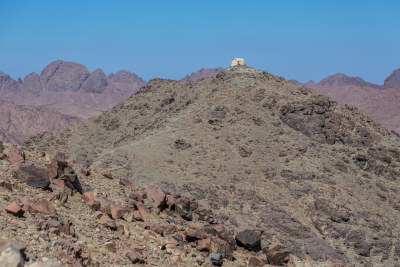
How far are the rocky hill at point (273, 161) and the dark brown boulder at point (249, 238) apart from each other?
1330 cm

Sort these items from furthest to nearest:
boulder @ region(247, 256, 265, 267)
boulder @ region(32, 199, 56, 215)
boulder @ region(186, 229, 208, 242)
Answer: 1. boulder @ region(247, 256, 265, 267)
2. boulder @ region(186, 229, 208, 242)
3. boulder @ region(32, 199, 56, 215)

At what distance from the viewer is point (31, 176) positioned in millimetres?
15773

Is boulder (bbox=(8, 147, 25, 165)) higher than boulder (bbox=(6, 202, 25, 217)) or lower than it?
higher

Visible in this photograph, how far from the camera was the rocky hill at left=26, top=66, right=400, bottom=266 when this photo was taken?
40.4m

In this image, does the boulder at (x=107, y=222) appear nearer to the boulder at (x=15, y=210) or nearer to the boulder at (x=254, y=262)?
the boulder at (x=15, y=210)

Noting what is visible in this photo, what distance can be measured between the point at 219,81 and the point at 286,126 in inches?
541

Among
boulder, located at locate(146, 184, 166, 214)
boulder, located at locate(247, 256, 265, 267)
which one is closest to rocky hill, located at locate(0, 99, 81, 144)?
boulder, located at locate(146, 184, 166, 214)

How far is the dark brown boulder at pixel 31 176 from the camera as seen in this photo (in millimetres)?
15711

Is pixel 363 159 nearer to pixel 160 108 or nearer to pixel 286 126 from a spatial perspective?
pixel 286 126

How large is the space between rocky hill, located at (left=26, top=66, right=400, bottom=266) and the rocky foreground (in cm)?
1404

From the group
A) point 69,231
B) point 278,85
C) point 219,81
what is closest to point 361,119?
point 278,85

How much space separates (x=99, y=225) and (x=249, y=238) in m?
6.43

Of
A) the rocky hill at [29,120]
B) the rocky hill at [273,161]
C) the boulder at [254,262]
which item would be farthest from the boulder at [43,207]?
the rocky hill at [29,120]

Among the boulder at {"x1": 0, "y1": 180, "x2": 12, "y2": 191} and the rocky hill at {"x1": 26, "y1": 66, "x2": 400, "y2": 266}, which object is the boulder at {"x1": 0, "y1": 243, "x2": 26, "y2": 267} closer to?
the boulder at {"x1": 0, "y1": 180, "x2": 12, "y2": 191}
